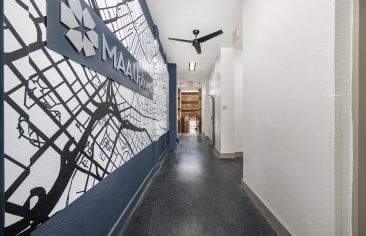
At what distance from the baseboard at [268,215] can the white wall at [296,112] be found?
58 millimetres

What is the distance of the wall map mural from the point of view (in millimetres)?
746

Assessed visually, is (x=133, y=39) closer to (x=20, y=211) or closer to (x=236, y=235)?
(x=20, y=211)

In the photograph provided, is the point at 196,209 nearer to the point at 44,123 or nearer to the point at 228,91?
the point at 44,123

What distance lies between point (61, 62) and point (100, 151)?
74 cm

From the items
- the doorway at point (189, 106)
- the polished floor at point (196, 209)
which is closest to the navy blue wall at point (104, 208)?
the polished floor at point (196, 209)

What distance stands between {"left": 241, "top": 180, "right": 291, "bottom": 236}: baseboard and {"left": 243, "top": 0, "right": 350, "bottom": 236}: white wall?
0.19 feet

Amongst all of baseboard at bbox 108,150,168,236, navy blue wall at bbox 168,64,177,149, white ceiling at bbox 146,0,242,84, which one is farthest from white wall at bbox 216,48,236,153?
baseboard at bbox 108,150,168,236

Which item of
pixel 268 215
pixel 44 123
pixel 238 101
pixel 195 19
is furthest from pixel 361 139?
pixel 238 101

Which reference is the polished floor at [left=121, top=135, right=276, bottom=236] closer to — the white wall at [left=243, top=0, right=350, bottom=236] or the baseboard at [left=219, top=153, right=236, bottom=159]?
the white wall at [left=243, top=0, right=350, bottom=236]

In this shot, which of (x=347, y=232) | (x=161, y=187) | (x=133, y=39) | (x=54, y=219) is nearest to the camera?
(x=54, y=219)

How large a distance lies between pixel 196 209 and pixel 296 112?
169cm

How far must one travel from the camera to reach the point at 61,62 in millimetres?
1038

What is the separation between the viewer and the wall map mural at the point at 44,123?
0.75 metres

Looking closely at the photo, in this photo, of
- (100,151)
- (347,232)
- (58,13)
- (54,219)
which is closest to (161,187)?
(100,151)
